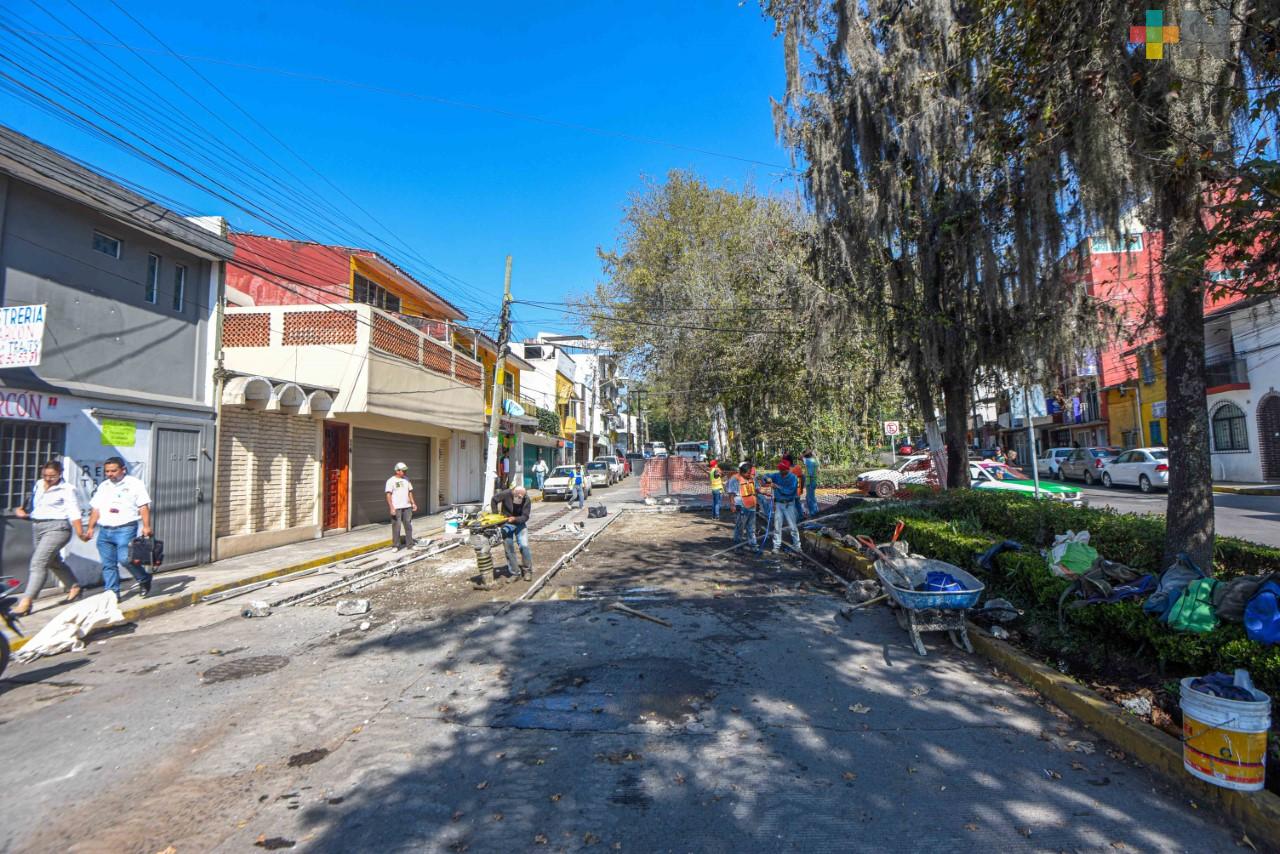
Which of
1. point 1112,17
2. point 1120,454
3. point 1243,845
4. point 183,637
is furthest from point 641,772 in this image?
point 1120,454

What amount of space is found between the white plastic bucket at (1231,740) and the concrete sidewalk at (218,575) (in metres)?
9.77

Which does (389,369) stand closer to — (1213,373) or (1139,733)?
(1139,733)

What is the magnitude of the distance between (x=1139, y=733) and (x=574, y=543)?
36.4 feet

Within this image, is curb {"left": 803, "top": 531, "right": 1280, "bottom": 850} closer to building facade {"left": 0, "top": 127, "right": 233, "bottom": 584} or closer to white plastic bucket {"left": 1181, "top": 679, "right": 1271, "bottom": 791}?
white plastic bucket {"left": 1181, "top": 679, "right": 1271, "bottom": 791}

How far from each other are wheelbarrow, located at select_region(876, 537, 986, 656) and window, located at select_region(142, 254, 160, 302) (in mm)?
11952

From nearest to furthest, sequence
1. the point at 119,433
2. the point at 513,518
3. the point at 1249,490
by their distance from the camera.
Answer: the point at 513,518
the point at 119,433
the point at 1249,490

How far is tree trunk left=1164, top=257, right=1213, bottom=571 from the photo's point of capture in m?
5.56

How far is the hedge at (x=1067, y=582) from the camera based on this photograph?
4.22 meters

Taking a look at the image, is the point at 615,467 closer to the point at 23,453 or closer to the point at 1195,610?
the point at 23,453

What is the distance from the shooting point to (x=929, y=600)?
5.91 metres

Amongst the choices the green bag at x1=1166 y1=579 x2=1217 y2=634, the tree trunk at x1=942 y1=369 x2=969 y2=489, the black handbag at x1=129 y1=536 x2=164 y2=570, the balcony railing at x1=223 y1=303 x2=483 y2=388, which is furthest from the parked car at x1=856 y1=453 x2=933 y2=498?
the black handbag at x1=129 y1=536 x2=164 y2=570

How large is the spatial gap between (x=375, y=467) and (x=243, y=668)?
1326 centimetres

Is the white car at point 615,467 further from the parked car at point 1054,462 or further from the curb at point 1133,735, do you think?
the curb at point 1133,735

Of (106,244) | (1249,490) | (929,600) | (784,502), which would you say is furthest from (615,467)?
(929,600)
